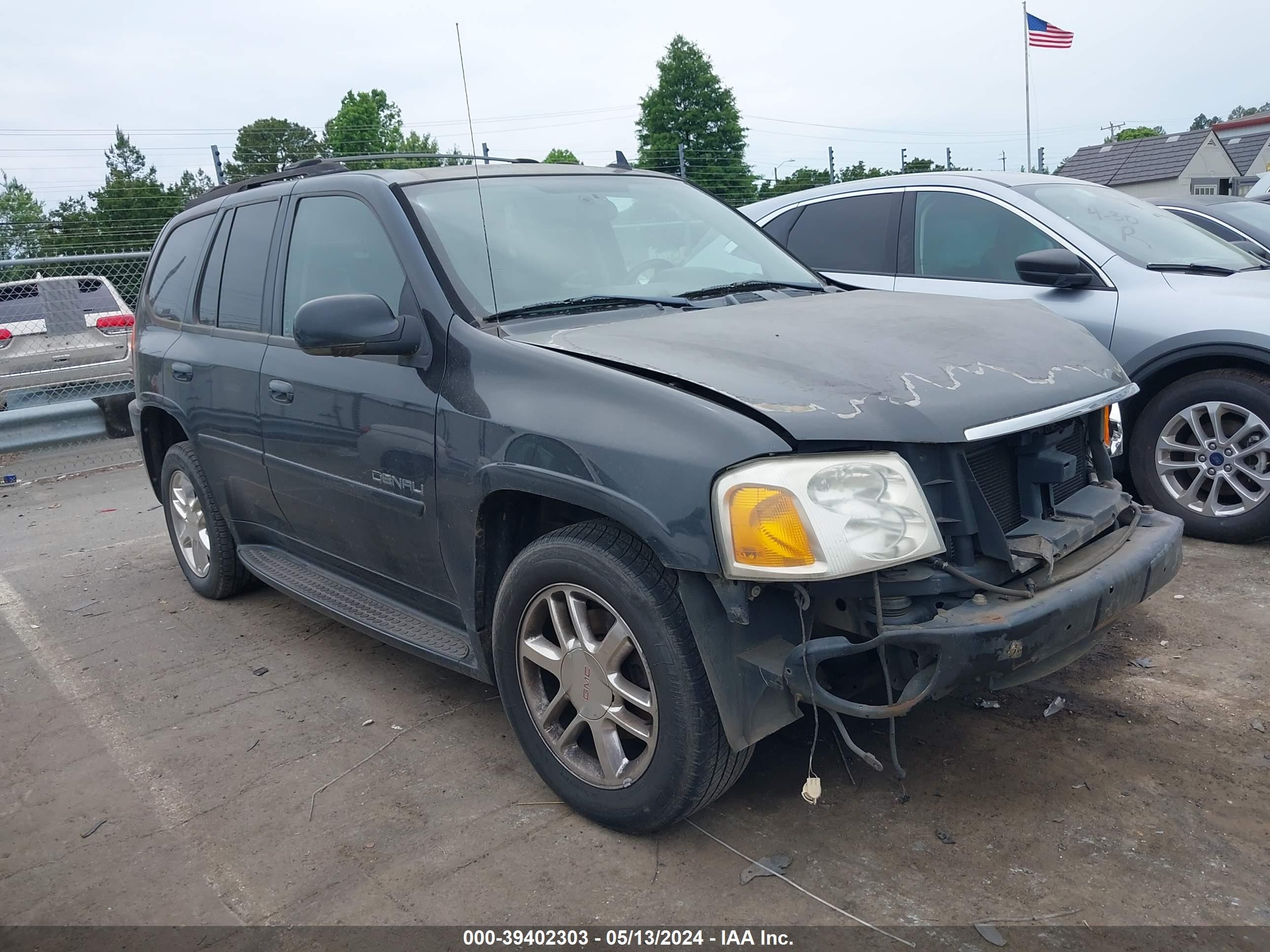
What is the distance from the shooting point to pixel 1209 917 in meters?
2.30

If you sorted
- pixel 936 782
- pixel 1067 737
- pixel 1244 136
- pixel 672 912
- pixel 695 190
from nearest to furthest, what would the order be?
pixel 672 912 → pixel 936 782 → pixel 1067 737 → pixel 695 190 → pixel 1244 136

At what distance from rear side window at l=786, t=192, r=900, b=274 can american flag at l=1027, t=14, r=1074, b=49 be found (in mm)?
21705

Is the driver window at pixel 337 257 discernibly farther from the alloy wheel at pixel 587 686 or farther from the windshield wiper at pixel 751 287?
the alloy wheel at pixel 587 686

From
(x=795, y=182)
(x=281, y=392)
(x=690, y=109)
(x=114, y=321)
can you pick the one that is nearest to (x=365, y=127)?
(x=690, y=109)

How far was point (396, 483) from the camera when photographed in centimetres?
330

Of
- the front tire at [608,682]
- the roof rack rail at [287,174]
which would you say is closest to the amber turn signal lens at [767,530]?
the front tire at [608,682]

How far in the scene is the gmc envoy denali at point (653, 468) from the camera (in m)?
2.38

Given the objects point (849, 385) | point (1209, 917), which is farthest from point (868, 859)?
point (849, 385)

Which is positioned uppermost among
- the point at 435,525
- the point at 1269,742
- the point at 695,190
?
the point at 695,190

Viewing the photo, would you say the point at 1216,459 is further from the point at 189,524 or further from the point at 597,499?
the point at 189,524

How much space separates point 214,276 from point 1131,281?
14.4ft

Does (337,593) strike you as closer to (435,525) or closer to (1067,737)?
(435,525)

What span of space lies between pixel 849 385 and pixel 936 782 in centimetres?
122

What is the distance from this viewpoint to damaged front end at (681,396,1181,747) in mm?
2354
